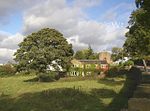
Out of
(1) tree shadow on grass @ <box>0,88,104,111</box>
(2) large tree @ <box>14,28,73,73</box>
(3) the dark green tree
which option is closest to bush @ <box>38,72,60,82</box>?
(2) large tree @ <box>14,28,73,73</box>

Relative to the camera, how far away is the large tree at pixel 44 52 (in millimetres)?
56681

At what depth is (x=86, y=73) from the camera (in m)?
72.4

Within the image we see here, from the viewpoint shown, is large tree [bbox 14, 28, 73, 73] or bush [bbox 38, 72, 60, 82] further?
large tree [bbox 14, 28, 73, 73]

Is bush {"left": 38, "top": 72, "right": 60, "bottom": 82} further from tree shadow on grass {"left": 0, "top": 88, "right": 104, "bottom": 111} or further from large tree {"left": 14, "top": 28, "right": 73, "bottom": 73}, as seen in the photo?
tree shadow on grass {"left": 0, "top": 88, "right": 104, "bottom": 111}

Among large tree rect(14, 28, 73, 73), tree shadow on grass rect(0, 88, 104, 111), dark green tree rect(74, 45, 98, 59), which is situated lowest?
tree shadow on grass rect(0, 88, 104, 111)

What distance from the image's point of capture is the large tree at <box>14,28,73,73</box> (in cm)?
5668

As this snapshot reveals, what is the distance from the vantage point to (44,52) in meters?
57.0

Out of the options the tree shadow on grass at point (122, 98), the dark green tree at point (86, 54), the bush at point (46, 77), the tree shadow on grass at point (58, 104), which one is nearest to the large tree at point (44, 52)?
the bush at point (46, 77)

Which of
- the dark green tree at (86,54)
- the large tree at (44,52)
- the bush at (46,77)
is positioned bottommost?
the bush at (46,77)

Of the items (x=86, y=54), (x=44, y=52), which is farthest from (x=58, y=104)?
(x=86, y=54)

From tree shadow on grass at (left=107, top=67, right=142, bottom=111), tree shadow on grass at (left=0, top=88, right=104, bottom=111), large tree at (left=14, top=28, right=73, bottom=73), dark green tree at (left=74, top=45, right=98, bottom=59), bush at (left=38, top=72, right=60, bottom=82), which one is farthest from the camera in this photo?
dark green tree at (left=74, top=45, right=98, bottom=59)

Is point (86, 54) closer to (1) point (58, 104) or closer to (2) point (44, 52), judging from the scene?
(2) point (44, 52)

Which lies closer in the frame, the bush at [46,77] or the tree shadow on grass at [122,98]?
the tree shadow on grass at [122,98]

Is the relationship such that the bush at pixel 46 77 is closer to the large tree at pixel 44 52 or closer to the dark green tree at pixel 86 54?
the large tree at pixel 44 52
